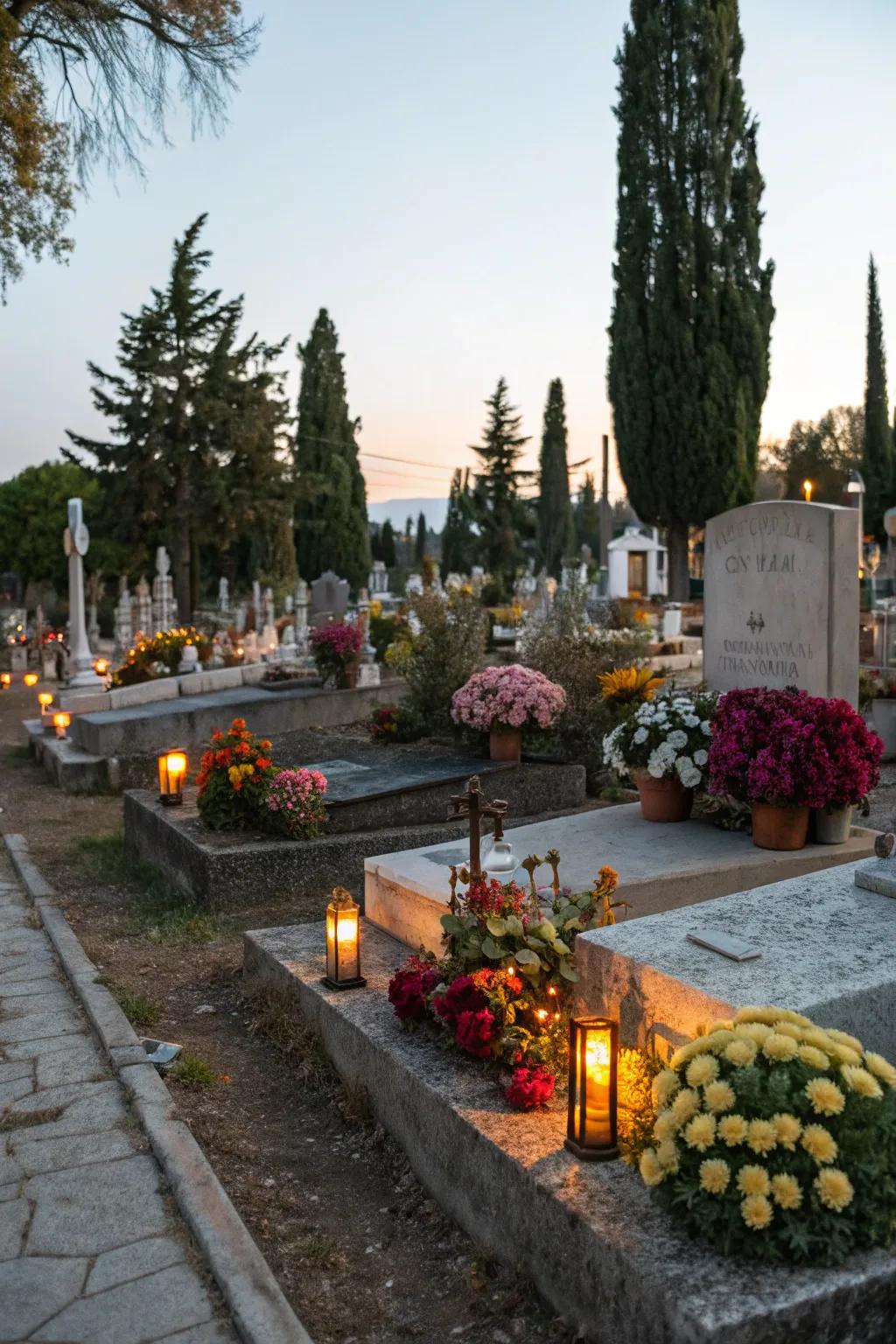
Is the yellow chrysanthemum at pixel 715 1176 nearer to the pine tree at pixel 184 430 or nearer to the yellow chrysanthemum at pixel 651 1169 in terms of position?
the yellow chrysanthemum at pixel 651 1169

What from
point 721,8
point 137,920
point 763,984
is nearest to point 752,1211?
point 763,984

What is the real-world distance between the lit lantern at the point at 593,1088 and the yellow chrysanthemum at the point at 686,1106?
0.29 metres

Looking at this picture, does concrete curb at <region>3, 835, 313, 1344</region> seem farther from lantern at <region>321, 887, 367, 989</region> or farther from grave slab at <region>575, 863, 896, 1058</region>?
grave slab at <region>575, 863, 896, 1058</region>

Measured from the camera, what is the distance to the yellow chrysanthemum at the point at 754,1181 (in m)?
2.32

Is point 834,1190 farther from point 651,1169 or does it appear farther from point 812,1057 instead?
point 651,1169

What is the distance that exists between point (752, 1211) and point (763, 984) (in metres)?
0.82

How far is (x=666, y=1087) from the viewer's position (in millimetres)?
2584

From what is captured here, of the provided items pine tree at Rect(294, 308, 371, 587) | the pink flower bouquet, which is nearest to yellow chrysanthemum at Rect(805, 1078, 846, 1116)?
the pink flower bouquet

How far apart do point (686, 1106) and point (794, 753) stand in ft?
9.43

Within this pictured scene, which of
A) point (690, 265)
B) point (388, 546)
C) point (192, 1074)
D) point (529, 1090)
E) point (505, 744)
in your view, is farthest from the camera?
point (388, 546)

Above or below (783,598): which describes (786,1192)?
below

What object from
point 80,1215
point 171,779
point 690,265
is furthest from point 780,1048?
point 690,265

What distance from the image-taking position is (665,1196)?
248 centimetres

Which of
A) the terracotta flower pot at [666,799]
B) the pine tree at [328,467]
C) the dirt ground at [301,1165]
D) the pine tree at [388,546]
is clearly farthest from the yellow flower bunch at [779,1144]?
the pine tree at [388,546]
